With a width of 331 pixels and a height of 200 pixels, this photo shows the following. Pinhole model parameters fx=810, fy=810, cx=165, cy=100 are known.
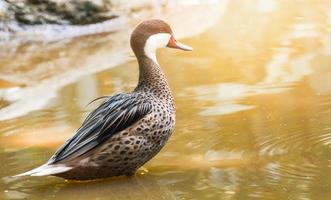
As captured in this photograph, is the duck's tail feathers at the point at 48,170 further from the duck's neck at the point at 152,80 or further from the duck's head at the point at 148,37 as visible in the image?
the duck's head at the point at 148,37

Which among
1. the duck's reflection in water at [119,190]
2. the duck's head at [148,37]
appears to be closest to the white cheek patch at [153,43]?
the duck's head at [148,37]

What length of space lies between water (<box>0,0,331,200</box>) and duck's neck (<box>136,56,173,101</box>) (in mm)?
512

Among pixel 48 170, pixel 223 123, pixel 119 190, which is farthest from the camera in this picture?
pixel 223 123

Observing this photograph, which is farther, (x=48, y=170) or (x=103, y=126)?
(x=103, y=126)

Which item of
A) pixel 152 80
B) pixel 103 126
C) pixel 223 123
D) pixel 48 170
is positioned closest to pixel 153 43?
pixel 152 80

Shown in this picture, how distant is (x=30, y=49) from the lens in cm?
1111

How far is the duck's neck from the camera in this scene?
575 cm

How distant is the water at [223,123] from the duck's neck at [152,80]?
1.68ft

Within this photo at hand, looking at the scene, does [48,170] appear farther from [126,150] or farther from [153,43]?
[153,43]

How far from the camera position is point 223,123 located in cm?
661

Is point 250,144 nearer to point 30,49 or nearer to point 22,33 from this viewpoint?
point 30,49

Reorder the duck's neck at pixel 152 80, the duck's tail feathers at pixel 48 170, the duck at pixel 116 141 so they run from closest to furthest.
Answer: the duck's tail feathers at pixel 48 170 → the duck at pixel 116 141 → the duck's neck at pixel 152 80

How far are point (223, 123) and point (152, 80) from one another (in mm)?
1050

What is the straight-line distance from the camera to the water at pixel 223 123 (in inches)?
209
